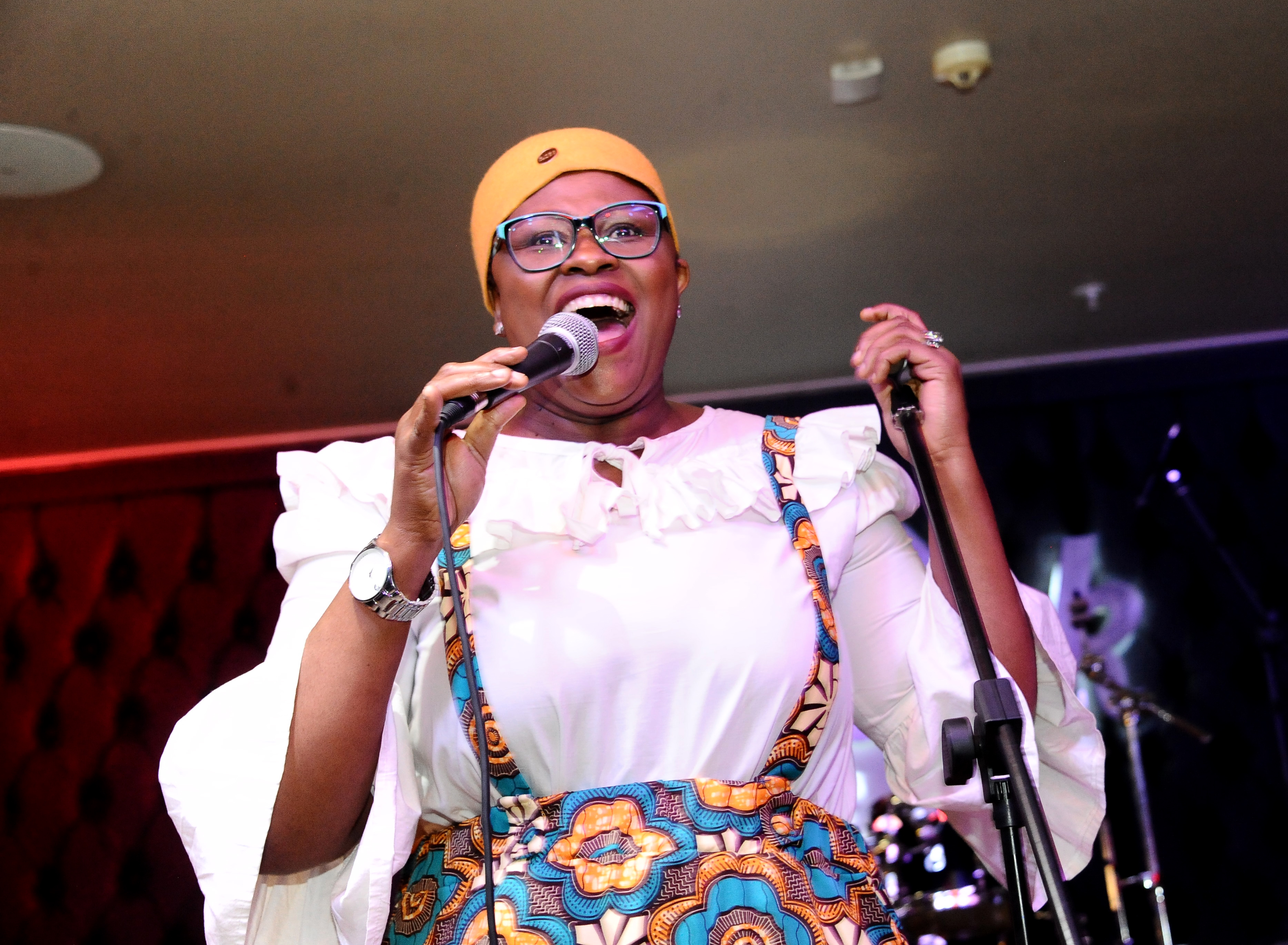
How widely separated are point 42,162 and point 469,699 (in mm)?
1998

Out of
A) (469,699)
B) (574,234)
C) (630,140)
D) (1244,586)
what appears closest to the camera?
(469,699)

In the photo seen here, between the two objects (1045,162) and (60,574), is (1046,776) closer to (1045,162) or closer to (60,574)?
(1045,162)

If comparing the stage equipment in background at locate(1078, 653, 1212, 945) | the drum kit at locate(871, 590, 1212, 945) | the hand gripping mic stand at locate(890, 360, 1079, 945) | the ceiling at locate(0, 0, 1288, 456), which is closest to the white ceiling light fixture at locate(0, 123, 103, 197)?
the ceiling at locate(0, 0, 1288, 456)

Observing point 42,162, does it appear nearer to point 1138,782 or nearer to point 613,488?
point 613,488

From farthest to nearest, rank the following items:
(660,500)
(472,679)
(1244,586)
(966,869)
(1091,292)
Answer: (1244,586) < (966,869) < (1091,292) < (660,500) < (472,679)

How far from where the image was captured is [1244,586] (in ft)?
14.9

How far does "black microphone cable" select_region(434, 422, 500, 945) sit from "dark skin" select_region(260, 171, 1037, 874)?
21 mm

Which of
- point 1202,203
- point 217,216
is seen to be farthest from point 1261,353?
point 217,216

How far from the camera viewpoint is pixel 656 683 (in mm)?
1146

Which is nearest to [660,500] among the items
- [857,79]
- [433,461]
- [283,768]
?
[433,461]

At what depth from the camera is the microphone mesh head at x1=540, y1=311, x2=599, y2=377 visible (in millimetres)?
1116

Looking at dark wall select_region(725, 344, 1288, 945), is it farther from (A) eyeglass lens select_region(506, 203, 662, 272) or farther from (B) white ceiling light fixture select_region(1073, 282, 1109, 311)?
Result: (A) eyeglass lens select_region(506, 203, 662, 272)

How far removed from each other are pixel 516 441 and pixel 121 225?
6.36 ft

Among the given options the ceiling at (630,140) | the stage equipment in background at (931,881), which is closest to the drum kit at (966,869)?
the stage equipment in background at (931,881)
